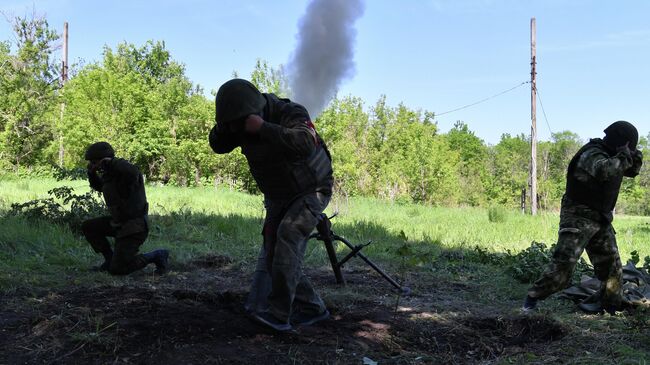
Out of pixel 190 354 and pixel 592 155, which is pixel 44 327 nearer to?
pixel 190 354

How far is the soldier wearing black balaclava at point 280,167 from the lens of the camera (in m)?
3.51

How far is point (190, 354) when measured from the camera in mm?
3240

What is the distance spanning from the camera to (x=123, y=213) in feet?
19.9

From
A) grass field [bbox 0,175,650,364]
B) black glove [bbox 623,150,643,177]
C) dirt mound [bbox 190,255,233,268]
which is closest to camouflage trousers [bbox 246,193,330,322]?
grass field [bbox 0,175,650,364]

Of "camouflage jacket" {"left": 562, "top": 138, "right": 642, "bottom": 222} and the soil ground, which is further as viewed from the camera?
"camouflage jacket" {"left": 562, "top": 138, "right": 642, "bottom": 222}

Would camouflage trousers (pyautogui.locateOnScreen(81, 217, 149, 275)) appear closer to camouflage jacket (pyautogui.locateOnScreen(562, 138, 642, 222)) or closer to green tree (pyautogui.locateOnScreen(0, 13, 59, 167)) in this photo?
camouflage jacket (pyautogui.locateOnScreen(562, 138, 642, 222))

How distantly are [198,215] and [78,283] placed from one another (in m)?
6.06

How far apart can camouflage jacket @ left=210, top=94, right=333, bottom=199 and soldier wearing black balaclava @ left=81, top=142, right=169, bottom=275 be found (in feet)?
8.36

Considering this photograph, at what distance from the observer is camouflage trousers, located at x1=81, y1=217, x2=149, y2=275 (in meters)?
5.93

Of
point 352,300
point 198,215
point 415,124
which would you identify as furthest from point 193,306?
point 415,124

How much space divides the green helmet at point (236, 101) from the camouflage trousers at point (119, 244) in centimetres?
302

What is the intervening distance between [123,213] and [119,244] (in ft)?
1.20

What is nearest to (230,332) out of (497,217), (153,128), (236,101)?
(236,101)

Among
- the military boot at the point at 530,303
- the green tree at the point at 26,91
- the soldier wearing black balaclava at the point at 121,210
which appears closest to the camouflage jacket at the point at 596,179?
the military boot at the point at 530,303
